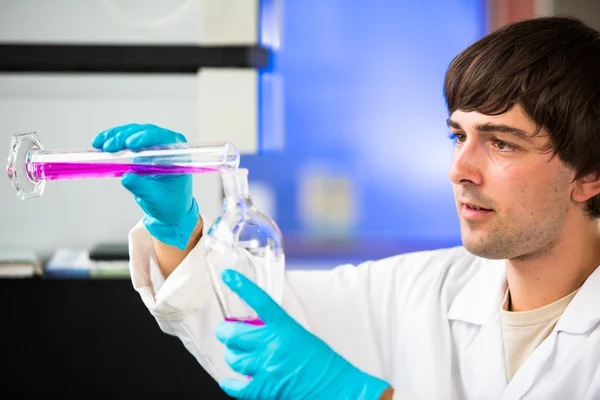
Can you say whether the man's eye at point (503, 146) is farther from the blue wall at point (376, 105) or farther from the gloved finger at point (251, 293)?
the blue wall at point (376, 105)

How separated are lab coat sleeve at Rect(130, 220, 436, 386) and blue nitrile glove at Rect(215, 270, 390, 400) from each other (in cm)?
33

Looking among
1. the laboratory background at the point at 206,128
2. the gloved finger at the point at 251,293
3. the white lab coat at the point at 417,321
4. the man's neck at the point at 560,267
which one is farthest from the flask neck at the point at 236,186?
the laboratory background at the point at 206,128

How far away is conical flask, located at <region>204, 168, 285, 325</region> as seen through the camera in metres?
1.14

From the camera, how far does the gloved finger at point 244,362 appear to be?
4.01ft

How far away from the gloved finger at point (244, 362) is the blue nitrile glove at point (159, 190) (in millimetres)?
343

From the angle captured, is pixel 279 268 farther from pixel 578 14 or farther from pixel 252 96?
pixel 578 14

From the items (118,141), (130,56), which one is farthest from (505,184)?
(130,56)

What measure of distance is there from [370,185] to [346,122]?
12.8 inches

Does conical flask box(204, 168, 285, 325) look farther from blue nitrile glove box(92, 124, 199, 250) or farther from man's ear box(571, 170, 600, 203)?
man's ear box(571, 170, 600, 203)

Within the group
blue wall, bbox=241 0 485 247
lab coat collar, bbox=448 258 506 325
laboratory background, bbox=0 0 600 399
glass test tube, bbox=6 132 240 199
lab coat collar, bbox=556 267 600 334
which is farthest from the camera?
blue wall, bbox=241 0 485 247

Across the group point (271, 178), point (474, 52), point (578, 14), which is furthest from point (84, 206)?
point (578, 14)

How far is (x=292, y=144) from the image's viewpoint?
138 inches

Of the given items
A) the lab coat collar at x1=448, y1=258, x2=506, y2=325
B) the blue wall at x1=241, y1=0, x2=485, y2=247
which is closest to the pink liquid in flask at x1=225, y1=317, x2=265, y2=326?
the lab coat collar at x1=448, y1=258, x2=506, y2=325

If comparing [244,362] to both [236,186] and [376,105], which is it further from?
[376,105]
